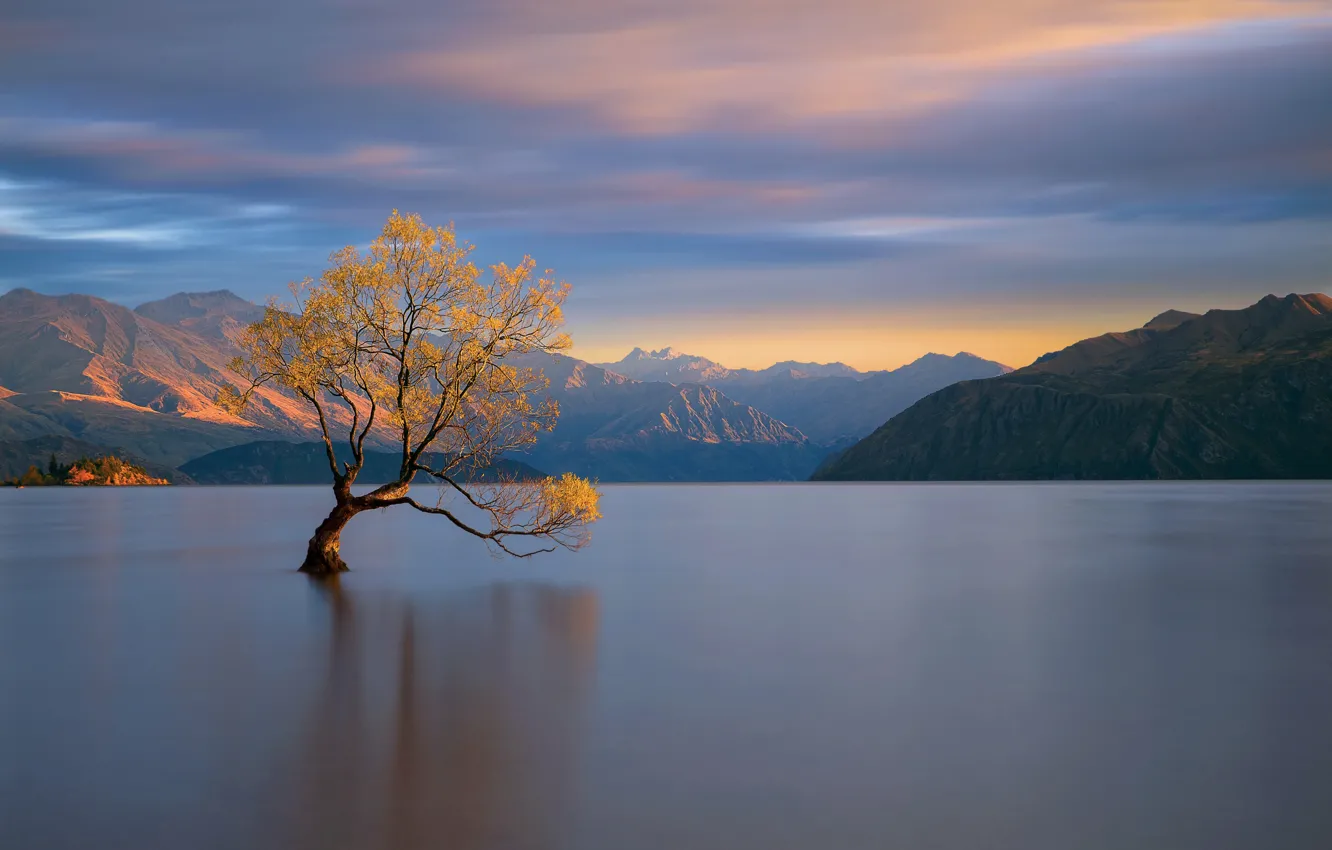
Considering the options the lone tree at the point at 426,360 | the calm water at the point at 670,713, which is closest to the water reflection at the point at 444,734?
the calm water at the point at 670,713

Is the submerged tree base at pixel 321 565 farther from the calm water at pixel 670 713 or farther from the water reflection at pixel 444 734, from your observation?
the water reflection at pixel 444 734

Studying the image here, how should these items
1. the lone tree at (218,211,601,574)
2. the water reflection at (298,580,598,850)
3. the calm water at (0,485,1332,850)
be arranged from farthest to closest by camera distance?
the lone tree at (218,211,601,574) → the calm water at (0,485,1332,850) → the water reflection at (298,580,598,850)

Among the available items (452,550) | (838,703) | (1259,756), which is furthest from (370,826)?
(452,550)

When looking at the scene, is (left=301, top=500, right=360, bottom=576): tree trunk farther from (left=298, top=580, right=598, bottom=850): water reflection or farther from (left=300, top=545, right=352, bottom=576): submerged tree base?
(left=298, top=580, right=598, bottom=850): water reflection

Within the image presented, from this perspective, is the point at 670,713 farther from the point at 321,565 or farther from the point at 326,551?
the point at 321,565

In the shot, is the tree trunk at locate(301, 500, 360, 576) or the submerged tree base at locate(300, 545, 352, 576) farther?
the submerged tree base at locate(300, 545, 352, 576)

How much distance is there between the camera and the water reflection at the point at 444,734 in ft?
53.0

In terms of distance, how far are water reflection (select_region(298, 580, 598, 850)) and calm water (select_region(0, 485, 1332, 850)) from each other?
0.09 m

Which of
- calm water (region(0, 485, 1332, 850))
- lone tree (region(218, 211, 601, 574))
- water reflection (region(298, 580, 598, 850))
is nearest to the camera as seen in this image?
water reflection (region(298, 580, 598, 850))

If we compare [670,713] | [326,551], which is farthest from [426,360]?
[670,713]

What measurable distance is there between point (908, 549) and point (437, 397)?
147 ft

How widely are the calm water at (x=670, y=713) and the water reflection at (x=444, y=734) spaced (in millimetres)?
93

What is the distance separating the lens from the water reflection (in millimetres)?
Answer: 16156

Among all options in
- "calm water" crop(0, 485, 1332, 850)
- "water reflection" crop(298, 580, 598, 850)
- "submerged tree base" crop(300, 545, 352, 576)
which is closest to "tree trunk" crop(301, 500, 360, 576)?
"submerged tree base" crop(300, 545, 352, 576)
